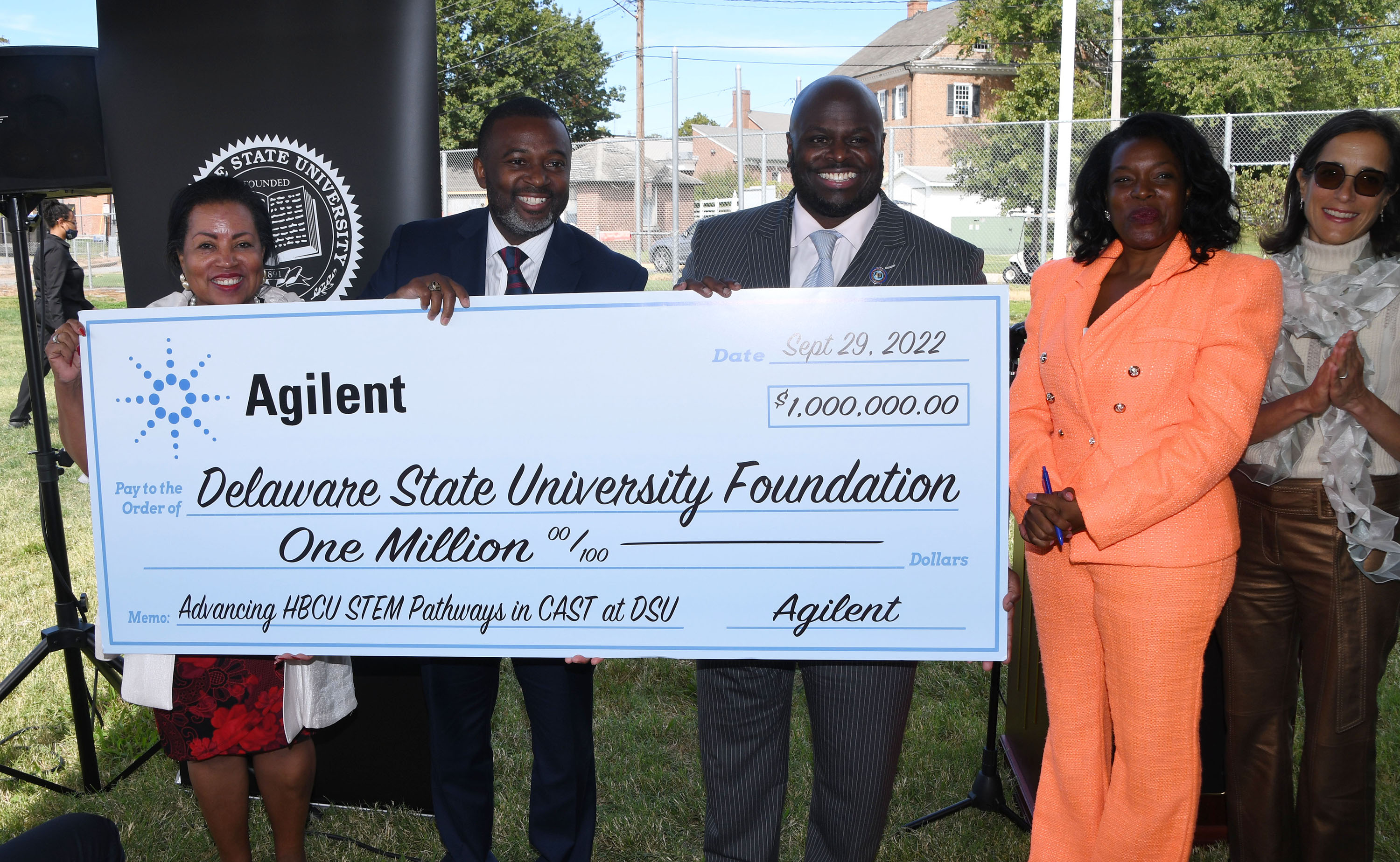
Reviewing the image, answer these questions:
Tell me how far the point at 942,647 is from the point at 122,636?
1.89 metres

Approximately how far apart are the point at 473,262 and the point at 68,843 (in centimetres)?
156

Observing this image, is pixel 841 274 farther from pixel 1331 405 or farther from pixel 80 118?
pixel 80 118

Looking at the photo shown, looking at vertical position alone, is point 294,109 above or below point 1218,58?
below

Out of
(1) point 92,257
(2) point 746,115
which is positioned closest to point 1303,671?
(1) point 92,257

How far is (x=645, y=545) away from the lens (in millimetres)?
2127

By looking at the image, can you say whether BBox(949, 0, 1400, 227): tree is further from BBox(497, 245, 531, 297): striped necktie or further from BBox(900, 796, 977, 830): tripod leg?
BBox(497, 245, 531, 297): striped necktie

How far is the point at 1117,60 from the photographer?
21547mm

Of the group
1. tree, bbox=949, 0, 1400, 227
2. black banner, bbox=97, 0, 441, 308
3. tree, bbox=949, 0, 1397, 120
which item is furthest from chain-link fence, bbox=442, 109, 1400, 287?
black banner, bbox=97, 0, 441, 308

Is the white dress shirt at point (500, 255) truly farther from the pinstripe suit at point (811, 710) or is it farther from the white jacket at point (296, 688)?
the white jacket at point (296, 688)

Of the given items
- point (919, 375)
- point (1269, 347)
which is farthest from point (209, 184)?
point (1269, 347)

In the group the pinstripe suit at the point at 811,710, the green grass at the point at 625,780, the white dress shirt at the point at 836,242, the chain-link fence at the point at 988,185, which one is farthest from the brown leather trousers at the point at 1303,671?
the chain-link fence at the point at 988,185

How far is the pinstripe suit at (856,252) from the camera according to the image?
2211 mm

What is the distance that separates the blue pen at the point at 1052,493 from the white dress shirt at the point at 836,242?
25.3 inches

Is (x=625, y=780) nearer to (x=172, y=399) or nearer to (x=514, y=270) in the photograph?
(x=514, y=270)
